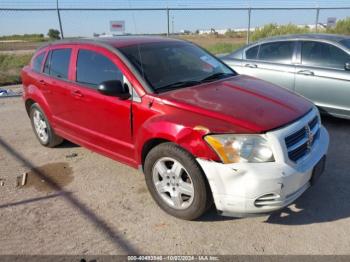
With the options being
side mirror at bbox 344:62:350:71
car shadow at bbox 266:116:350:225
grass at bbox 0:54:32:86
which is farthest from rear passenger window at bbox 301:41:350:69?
grass at bbox 0:54:32:86

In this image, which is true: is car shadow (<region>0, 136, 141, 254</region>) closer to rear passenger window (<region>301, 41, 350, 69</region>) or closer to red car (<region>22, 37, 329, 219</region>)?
red car (<region>22, 37, 329, 219</region>)

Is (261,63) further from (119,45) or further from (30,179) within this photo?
(30,179)

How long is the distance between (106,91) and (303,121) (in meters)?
1.96

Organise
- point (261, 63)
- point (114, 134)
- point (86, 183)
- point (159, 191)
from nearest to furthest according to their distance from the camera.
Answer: point (159, 191) < point (114, 134) < point (86, 183) < point (261, 63)

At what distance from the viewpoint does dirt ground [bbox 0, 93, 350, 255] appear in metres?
3.01

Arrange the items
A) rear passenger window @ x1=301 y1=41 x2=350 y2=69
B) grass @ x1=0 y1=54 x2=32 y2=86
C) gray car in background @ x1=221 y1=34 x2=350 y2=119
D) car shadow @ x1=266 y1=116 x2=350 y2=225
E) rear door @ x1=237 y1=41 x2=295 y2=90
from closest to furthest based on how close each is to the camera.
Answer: car shadow @ x1=266 y1=116 x2=350 y2=225, gray car in background @ x1=221 y1=34 x2=350 y2=119, rear passenger window @ x1=301 y1=41 x2=350 y2=69, rear door @ x1=237 y1=41 x2=295 y2=90, grass @ x1=0 y1=54 x2=32 y2=86

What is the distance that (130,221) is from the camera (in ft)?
11.2

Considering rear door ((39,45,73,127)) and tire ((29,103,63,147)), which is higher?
rear door ((39,45,73,127))

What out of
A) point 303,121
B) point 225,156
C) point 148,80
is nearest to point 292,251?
point 225,156

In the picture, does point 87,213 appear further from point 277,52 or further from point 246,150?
point 277,52

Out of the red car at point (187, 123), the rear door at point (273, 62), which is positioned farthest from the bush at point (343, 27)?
the red car at point (187, 123)

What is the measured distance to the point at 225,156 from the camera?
2.88m

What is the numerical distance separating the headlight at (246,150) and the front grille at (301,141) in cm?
24

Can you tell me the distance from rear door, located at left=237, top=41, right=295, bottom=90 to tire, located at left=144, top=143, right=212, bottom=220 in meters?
3.68
